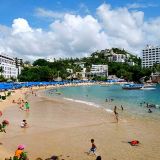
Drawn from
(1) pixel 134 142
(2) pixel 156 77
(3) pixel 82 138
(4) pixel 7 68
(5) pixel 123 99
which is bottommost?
(5) pixel 123 99

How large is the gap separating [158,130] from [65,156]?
11.6m

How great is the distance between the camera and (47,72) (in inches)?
6614

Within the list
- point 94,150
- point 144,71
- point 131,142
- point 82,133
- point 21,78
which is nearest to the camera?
point 94,150

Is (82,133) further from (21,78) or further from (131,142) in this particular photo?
(21,78)

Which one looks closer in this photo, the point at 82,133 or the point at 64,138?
the point at 64,138

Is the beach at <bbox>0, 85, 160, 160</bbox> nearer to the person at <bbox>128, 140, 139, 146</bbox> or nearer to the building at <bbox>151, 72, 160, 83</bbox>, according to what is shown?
the person at <bbox>128, 140, 139, 146</bbox>

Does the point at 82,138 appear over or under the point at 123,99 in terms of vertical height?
over

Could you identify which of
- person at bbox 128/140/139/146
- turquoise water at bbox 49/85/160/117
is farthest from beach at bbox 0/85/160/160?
turquoise water at bbox 49/85/160/117

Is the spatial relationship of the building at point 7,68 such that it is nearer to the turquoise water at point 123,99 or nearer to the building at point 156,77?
Answer: the turquoise water at point 123,99

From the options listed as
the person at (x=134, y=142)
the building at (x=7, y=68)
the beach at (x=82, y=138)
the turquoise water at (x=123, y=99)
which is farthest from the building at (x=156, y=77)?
the person at (x=134, y=142)

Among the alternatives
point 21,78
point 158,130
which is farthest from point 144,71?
point 158,130

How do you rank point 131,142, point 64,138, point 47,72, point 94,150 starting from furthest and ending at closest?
point 47,72 < point 64,138 < point 131,142 < point 94,150

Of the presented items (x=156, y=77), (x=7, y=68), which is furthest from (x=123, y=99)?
(x=156, y=77)

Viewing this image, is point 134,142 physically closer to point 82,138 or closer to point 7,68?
point 82,138
